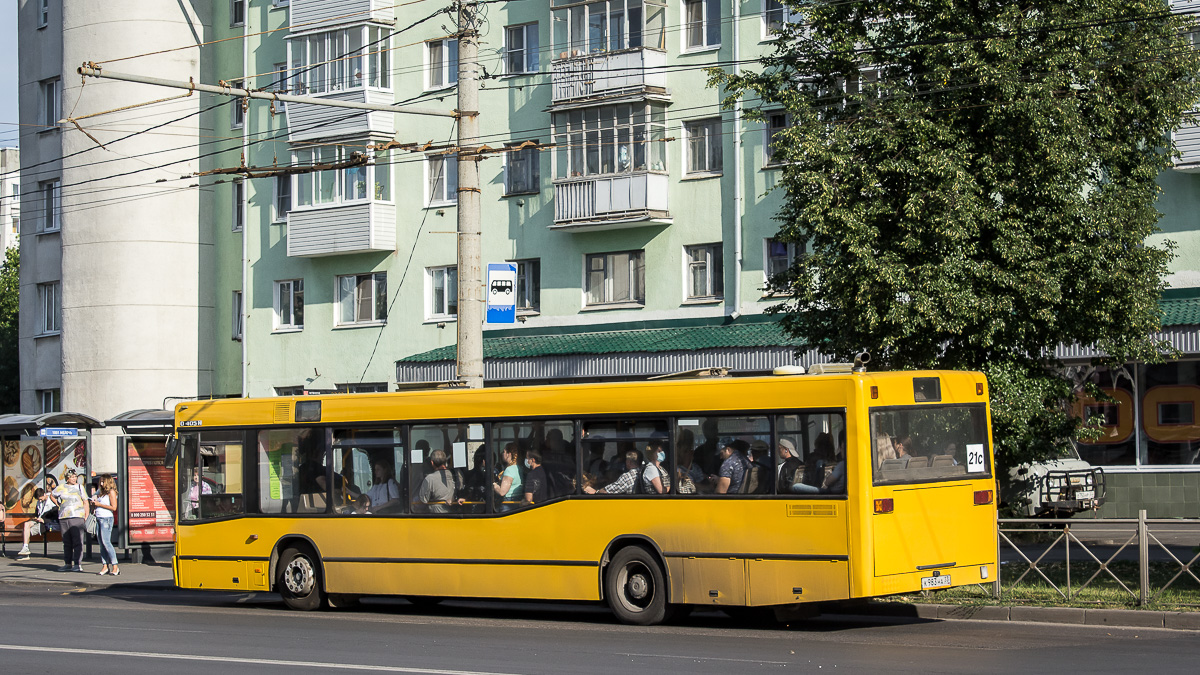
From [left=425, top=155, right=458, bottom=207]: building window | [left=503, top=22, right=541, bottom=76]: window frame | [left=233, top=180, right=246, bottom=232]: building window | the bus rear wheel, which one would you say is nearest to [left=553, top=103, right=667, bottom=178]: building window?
[left=503, top=22, right=541, bottom=76]: window frame

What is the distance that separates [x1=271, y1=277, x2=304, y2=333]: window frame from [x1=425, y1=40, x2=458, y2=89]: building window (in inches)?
276

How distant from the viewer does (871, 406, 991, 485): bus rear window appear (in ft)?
45.0

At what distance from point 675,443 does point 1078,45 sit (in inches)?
272

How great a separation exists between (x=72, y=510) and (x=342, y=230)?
15.9m

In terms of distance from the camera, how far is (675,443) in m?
14.8

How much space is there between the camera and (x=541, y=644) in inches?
527

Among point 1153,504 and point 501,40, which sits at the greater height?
point 501,40

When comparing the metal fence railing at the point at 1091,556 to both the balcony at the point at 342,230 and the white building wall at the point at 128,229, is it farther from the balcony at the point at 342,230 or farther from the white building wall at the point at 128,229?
the white building wall at the point at 128,229

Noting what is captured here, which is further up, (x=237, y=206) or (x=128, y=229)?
(x=237, y=206)

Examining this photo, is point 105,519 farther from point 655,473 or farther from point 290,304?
point 290,304

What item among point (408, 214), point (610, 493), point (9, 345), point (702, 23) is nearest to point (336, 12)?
point (408, 214)

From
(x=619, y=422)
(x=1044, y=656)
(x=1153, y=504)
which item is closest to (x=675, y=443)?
(x=619, y=422)

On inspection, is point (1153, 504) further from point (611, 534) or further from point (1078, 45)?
point (611, 534)

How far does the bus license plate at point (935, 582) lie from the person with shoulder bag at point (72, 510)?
15395 mm
